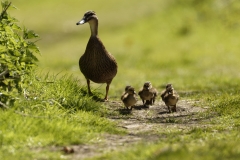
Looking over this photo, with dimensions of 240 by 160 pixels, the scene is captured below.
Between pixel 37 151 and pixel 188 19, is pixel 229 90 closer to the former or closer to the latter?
pixel 37 151

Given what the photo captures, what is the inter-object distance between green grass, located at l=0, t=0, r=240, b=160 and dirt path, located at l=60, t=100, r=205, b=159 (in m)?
0.23

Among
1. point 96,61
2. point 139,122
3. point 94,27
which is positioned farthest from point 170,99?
point 94,27

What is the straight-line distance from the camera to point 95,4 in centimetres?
4159

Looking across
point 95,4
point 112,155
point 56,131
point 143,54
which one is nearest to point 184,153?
point 112,155

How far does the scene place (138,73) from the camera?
2212 centimetres

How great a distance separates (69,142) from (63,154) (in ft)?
2.08

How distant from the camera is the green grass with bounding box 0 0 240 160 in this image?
8.05 m

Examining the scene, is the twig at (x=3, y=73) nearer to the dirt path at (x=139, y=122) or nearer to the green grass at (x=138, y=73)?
the green grass at (x=138, y=73)

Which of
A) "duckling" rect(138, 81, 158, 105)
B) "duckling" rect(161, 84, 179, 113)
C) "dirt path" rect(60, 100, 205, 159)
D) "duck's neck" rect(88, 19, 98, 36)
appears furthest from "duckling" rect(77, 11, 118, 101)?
"duckling" rect(161, 84, 179, 113)

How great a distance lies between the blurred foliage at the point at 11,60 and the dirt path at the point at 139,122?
186cm

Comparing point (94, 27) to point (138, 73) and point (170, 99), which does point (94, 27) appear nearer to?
point (170, 99)

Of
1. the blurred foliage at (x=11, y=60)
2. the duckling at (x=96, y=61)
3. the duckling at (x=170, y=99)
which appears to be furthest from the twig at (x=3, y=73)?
the duckling at (x=170, y=99)

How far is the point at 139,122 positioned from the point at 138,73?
11.9 metres

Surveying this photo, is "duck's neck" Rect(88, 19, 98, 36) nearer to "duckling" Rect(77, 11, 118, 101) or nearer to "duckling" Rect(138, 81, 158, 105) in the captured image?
"duckling" Rect(77, 11, 118, 101)
